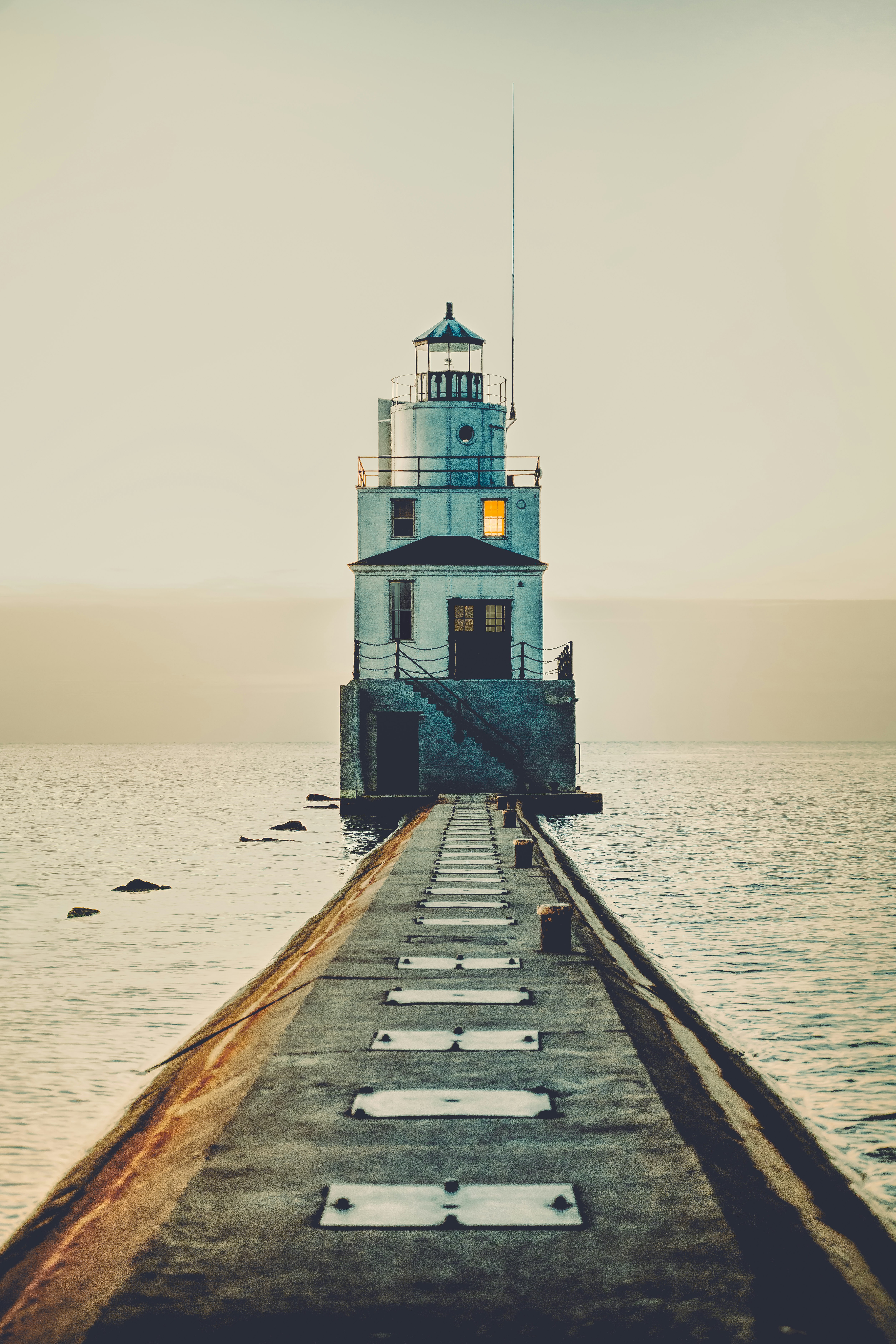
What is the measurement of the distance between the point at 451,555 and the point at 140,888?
1769cm

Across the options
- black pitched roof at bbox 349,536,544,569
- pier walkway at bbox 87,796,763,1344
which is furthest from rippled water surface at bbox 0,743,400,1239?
black pitched roof at bbox 349,536,544,569

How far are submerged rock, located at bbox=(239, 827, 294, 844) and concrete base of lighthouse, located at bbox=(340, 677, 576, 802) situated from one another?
8.30ft

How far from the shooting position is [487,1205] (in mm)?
5438

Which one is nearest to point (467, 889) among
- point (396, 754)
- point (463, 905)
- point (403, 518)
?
point (463, 905)

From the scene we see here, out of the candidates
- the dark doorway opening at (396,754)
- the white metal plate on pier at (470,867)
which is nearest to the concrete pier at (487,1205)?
the white metal plate on pier at (470,867)

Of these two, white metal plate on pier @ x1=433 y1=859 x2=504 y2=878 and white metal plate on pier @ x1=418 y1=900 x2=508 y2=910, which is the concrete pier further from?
white metal plate on pier @ x1=433 y1=859 x2=504 y2=878

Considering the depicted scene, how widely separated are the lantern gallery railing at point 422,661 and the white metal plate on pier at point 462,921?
26331 millimetres

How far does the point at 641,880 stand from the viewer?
2806 centimetres

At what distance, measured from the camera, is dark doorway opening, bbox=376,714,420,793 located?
122ft

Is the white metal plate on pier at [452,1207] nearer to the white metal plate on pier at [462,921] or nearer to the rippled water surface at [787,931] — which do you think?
the rippled water surface at [787,931]

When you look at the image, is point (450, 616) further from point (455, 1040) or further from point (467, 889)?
point (455, 1040)

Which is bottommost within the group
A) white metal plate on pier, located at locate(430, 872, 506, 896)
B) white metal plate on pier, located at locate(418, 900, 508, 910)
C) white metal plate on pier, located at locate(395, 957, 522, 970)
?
white metal plate on pier, located at locate(430, 872, 506, 896)

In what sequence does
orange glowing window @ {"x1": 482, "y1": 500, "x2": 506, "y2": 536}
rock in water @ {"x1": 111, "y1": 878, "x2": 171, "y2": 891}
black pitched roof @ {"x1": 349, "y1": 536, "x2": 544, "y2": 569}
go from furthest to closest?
orange glowing window @ {"x1": 482, "y1": 500, "x2": 506, "y2": 536}, black pitched roof @ {"x1": 349, "y1": 536, "x2": 544, "y2": 569}, rock in water @ {"x1": 111, "y1": 878, "x2": 171, "y2": 891}

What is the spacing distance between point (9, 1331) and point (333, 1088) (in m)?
2.72
